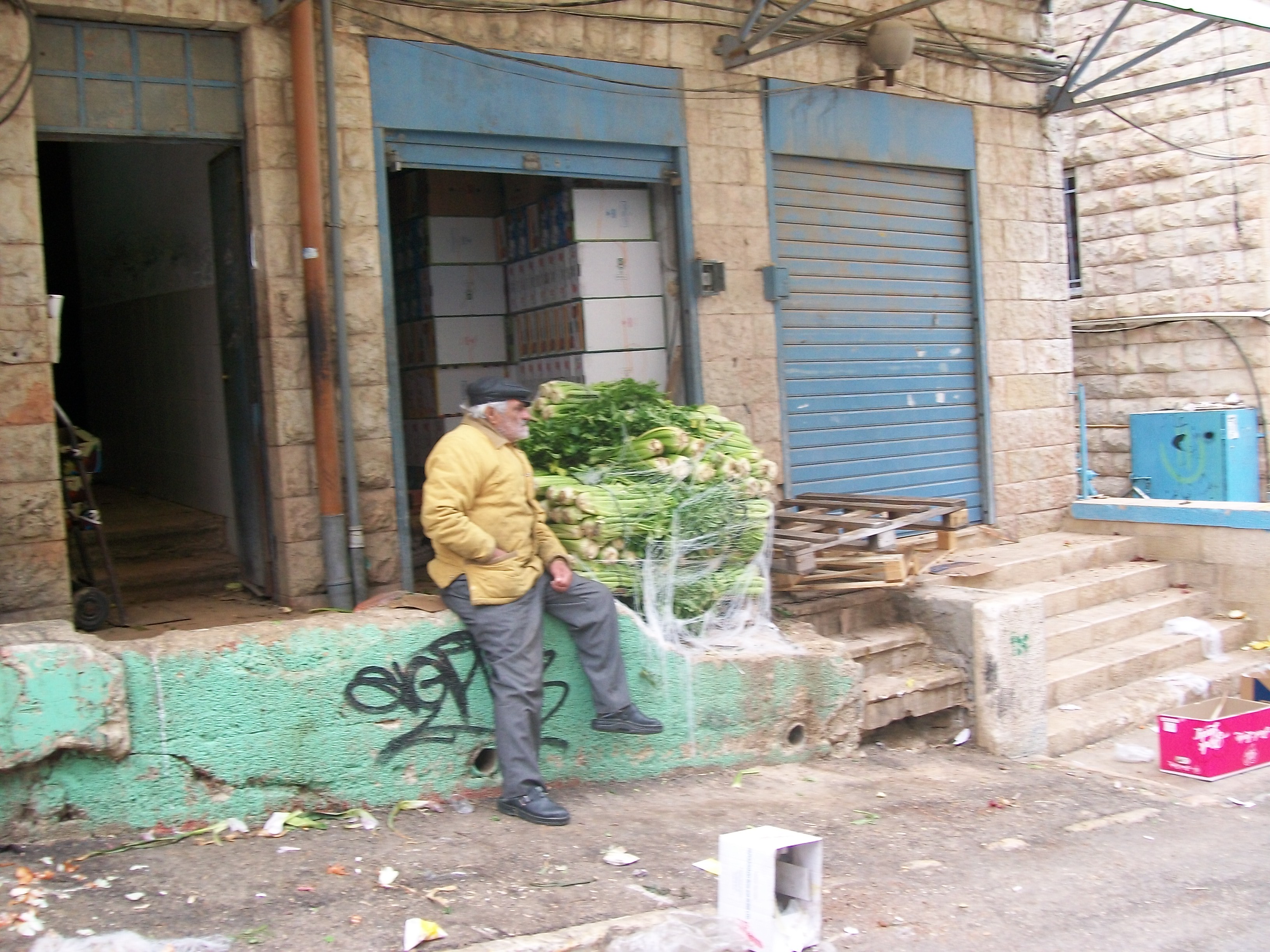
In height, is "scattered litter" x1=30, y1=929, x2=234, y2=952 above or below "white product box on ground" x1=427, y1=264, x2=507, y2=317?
below

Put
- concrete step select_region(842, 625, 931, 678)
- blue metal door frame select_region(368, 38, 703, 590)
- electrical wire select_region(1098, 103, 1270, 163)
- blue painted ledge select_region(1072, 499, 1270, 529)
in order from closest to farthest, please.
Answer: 1. blue metal door frame select_region(368, 38, 703, 590)
2. concrete step select_region(842, 625, 931, 678)
3. blue painted ledge select_region(1072, 499, 1270, 529)
4. electrical wire select_region(1098, 103, 1270, 163)

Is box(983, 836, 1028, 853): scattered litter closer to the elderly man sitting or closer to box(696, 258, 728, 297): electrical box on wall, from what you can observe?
the elderly man sitting

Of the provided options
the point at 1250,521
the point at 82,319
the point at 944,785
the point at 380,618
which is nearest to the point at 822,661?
the point at 944,785

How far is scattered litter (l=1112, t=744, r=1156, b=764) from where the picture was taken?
23.7 ft

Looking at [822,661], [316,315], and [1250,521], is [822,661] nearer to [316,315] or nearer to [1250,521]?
[316,315]

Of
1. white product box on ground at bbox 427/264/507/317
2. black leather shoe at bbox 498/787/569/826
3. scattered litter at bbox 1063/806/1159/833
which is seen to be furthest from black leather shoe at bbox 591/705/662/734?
white product box on ground at bbox 427/264/507/317

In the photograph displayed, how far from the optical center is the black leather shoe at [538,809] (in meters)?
5.20

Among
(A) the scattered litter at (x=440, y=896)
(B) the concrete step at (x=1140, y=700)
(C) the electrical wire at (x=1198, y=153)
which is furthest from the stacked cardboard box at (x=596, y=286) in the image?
(C) the electrical wire at (x=1198, y=153)

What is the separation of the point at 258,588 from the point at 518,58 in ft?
11.7

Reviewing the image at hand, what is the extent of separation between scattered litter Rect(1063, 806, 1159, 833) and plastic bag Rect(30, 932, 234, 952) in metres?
3.92

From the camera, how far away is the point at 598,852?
16.3ft

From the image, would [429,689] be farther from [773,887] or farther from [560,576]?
[773,887]

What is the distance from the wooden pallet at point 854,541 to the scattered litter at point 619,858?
2.28m

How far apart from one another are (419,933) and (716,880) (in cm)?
124
